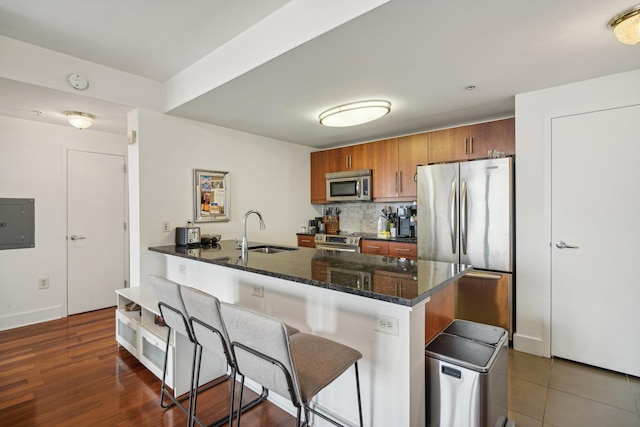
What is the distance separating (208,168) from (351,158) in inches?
77.4

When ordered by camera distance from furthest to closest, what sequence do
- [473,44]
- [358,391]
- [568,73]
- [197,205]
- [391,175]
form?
[391,175] < [197,205] < [568,73] < [473,44] < [358,391]

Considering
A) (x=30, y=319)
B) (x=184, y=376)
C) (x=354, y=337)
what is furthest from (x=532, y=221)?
(x=30, y=319)

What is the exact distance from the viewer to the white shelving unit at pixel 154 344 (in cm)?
213

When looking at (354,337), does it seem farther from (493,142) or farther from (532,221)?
(493,142)

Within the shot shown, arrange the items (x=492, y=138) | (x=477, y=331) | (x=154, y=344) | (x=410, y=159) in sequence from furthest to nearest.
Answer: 1. (x=410, y=159)
2. (x=492, y=138)
3. (x=154, y=344)
4. (x=477, y=331)

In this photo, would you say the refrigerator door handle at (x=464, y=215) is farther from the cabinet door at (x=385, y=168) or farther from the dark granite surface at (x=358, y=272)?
the dark granite surface at (x=358, y=272)

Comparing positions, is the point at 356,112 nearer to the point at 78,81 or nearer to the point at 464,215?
the point at 464,215

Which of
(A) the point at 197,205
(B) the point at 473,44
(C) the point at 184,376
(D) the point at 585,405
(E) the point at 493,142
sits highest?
(B) the point at 473,44

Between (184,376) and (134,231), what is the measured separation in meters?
1.65

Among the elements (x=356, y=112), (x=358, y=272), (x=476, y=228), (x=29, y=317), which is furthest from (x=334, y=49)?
(x=29, y=317)

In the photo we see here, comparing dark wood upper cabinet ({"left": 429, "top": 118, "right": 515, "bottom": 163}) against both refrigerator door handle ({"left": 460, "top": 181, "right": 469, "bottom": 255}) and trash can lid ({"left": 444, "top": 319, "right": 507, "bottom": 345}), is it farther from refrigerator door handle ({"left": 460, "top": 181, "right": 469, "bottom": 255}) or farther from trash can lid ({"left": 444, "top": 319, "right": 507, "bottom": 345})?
trash can lid ({"left": 444, "top": 319, "right": 507, "bottom": 345})

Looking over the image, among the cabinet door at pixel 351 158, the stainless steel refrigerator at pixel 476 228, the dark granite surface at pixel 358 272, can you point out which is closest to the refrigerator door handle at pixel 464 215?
the stainless steel refrigerator at pixel 476 228

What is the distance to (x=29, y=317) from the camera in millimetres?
3529

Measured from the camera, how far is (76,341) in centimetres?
307
